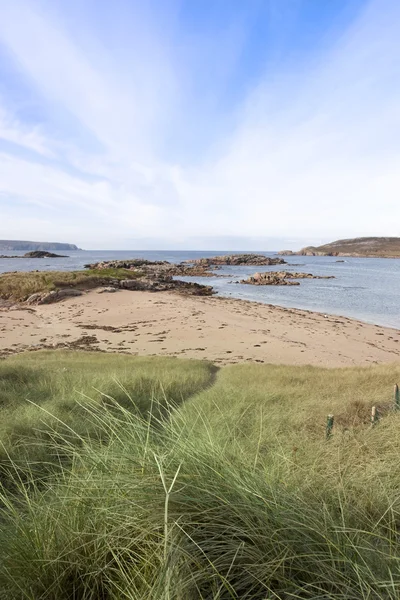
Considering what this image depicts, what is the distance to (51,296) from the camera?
95.2 ft

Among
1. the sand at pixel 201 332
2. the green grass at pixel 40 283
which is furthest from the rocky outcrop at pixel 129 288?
the sand at pixel 201 332

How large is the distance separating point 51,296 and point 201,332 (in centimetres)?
1557

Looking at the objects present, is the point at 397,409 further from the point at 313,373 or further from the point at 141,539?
the point at 141,539

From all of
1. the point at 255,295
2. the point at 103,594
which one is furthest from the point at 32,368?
the point at 255,295

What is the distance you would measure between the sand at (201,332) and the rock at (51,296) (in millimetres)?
1426

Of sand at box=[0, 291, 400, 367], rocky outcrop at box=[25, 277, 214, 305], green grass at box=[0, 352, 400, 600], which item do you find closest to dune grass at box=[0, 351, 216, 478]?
green grass at box=[0, 352, 400, 600]

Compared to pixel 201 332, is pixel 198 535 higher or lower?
higher

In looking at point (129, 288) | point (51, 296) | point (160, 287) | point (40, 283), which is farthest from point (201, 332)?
point (40, 283)

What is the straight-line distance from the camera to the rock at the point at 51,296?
28250 millimetres

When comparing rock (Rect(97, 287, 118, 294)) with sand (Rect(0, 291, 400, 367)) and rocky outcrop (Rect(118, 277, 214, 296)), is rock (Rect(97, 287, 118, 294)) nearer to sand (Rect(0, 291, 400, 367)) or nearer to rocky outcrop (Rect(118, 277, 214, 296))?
rocky outcrop (Rect(118, 277, 214, 296))

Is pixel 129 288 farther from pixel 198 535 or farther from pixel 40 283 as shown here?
pixel 198 535

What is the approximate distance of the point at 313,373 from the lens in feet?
35.5

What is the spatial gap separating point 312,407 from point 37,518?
5.43 metres

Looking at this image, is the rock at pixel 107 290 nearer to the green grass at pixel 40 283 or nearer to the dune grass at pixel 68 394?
the green grass at pixel 40 283
